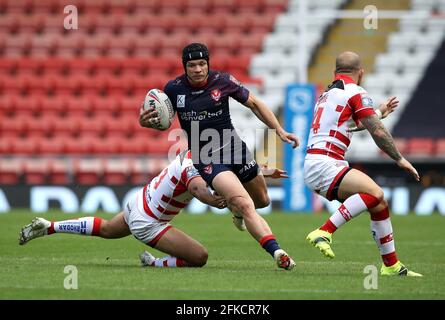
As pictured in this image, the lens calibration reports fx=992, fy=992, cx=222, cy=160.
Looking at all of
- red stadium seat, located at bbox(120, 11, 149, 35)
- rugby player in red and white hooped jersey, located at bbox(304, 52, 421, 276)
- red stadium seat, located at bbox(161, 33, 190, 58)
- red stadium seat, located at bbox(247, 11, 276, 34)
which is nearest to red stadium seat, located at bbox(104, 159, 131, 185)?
red stadium seat, located at bbox(161, 33, 190, 58)

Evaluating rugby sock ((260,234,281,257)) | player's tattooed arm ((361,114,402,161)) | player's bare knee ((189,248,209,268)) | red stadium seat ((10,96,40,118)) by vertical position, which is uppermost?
player's tattooed arm ((361,114,402,161))

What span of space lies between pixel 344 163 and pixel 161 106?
1764 millimetres

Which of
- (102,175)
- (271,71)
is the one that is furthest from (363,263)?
(271,71)

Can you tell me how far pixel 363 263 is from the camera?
9.98m

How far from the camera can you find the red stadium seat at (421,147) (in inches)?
809

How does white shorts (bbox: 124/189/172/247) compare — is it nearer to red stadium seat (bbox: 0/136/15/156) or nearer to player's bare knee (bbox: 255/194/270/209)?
player's bare knee (bbox: 255/194/270/209)

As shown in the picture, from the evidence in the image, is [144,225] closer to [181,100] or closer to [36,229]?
[36,229]

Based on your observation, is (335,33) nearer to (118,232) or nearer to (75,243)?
(75,243)

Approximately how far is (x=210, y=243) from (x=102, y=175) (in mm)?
8390

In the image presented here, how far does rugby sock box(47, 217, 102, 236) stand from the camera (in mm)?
9531

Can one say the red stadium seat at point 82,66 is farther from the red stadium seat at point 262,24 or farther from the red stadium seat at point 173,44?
the red stadium seat at point 262,24

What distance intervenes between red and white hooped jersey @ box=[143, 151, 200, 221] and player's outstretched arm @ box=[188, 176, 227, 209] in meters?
0.14

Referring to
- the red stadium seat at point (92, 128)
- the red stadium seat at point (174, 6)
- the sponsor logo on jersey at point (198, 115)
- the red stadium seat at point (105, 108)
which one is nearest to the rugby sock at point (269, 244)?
the sponsor logo on jersey at point (198, 115)

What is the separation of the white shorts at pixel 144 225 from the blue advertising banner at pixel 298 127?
9553 mm
